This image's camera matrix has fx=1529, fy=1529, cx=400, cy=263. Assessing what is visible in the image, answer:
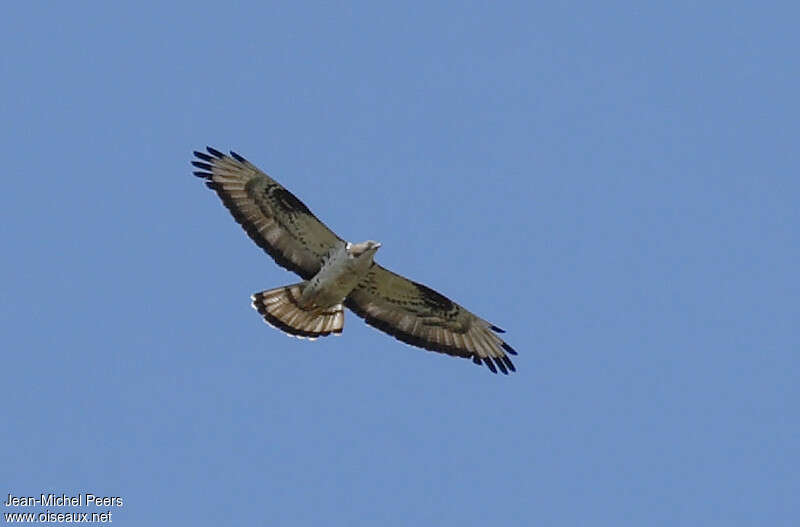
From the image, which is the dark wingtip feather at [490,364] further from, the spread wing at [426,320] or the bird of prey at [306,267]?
the bird of prey at [306,267]

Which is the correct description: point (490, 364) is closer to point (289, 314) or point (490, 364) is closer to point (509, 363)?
point (509, 363)

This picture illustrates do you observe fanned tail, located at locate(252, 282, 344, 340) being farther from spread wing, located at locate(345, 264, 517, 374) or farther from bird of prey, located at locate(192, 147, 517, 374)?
spread wing, located at locate(345, 264, 517, 374)

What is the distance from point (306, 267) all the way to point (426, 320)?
185cm

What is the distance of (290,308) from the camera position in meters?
20.0

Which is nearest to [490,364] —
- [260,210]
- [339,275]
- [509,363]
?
[509,363]

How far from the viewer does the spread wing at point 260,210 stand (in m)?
19.8

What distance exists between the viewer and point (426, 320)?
20656 mm

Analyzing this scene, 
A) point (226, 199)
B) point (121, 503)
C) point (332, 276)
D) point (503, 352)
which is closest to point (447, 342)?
point (503, 352)

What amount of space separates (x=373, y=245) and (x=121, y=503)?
441 centimetres

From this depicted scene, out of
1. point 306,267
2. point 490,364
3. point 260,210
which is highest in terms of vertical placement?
point 260,210

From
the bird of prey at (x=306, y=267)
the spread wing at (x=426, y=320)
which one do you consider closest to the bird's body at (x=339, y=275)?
the bird of prey at (x=306, y=267)

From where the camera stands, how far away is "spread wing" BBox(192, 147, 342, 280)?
19844 mm

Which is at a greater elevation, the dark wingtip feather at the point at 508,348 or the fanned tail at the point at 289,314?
the fanned tail at the point at 289,314

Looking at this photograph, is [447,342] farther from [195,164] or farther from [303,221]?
[195,164]
